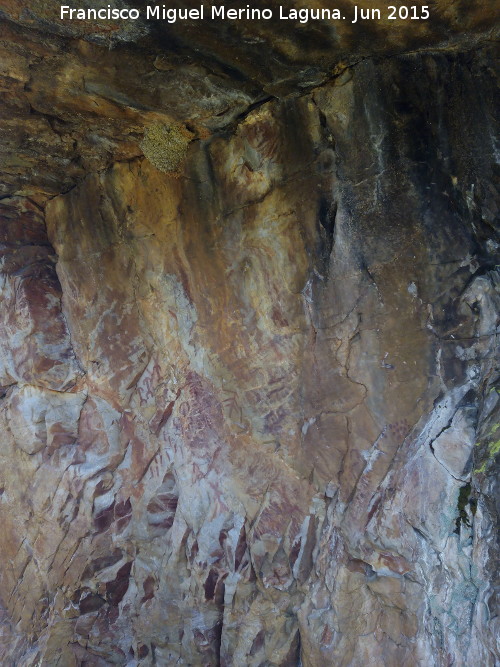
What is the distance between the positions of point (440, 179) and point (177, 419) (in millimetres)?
2669

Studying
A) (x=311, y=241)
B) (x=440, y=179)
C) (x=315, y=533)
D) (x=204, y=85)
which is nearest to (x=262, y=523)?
(x=315, y=533)

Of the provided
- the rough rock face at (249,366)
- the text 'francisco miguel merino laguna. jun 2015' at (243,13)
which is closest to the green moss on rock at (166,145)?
the rough rock face at (249,366)

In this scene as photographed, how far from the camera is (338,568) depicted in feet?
12.1

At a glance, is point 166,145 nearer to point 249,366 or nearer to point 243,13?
point 243,13

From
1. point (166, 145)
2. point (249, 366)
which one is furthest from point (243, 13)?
point (249, 366)

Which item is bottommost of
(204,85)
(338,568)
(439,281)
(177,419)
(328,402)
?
(338,568)

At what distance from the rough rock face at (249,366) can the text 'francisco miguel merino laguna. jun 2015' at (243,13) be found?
243mm

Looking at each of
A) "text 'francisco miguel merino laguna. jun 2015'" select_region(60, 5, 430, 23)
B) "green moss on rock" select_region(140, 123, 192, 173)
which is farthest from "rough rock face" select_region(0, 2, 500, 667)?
"text 'francisco miguel merino laguna. jun 2015'" select_region(60, 5, 430, 23)

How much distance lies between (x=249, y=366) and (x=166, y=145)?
1629mm

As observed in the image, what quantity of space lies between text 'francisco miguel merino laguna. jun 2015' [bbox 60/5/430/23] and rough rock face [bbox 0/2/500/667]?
0.24 m

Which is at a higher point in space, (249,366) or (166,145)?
(166,145)

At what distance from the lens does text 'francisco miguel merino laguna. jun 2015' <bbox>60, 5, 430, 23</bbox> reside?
2.63 m

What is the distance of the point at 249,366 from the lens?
4145 mm

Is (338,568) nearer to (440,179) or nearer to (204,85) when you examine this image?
(440,179)
